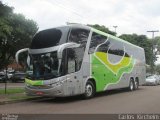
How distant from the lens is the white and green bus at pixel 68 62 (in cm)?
1662

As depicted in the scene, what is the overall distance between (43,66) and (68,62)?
1.30 metres

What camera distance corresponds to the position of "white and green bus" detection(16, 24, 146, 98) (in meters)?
16.6

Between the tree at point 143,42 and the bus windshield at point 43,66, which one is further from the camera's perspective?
the tree at point 143,42

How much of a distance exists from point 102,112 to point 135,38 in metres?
54.8

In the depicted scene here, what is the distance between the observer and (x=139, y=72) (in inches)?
1139

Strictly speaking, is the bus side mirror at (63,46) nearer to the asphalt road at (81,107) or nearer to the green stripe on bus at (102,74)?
the asphalt road at (81,107)

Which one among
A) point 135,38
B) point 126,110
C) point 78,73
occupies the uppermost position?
point 135,38

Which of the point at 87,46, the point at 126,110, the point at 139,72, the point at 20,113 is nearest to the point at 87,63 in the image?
the point at 87,46

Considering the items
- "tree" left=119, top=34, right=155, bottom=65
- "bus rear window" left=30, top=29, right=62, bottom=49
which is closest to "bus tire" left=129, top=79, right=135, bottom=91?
"bus rear window" left=30, top=29, right=62, bottom=49

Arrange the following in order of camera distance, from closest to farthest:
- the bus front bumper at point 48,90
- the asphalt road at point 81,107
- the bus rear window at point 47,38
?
the asphalt road at point 81,107 < the bus front bumper at point 48,90 < the bus rear window at point 47,38

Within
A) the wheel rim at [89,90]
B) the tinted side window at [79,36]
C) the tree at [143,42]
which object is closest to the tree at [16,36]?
the tinted side window at [79,36]

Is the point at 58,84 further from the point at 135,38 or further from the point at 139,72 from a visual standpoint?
the point at 135,38

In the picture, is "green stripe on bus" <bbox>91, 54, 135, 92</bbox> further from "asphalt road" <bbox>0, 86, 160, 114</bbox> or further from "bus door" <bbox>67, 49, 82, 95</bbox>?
"bus door" <bbox>67, 49, 82, 95</bbox>

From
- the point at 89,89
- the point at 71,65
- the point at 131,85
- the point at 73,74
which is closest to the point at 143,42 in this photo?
the point at 131,85
